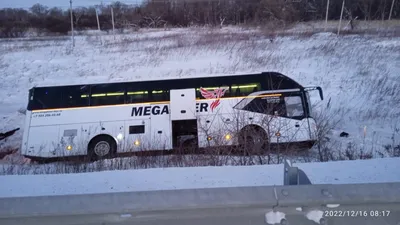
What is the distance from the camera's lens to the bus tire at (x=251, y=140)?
28.2 feet

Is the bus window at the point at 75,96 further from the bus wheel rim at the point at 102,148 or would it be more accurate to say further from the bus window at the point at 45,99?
the bus wheel rim at the point at 102,148

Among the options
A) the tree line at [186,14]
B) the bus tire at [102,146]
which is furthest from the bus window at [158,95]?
the tree line at [186,14]

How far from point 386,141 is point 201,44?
18.1 m

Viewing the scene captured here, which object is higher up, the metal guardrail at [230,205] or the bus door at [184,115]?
the bus door at [184,115]

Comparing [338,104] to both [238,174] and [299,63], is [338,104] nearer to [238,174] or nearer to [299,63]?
[299,63]

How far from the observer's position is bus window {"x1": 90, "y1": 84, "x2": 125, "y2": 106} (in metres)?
14.4

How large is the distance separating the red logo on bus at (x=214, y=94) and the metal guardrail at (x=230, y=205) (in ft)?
37.9

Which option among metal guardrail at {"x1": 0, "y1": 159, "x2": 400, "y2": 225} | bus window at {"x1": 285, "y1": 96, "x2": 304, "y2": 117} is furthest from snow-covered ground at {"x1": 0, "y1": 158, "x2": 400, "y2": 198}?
bus window at {"x1": 285, "y1": 96, "x2": 304, "y2": 117}

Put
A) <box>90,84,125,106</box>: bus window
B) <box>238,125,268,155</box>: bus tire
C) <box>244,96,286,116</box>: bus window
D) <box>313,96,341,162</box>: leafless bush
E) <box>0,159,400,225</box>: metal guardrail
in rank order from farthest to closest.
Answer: <box>90,84,125,106</box>: bus window → <box>244,96,286,116</box>: bus window → <box>313,96,341,162</box>: leafless bush → <box>238,125,268,155</box>: bus tire → <box>0,159,400,225</box>: metal guardrail

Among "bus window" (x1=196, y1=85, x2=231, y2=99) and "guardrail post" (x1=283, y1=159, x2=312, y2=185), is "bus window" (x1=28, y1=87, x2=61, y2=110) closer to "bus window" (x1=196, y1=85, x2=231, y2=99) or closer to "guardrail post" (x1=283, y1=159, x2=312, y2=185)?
"bus window" (x1=196, y1=85, x2=231, y2=99)

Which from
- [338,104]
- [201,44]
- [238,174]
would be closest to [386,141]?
[338,104]

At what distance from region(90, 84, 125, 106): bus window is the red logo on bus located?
2.80 m

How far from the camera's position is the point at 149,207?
2.57 metres

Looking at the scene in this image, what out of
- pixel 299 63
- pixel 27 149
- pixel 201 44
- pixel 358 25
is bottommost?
pixel 27 149
